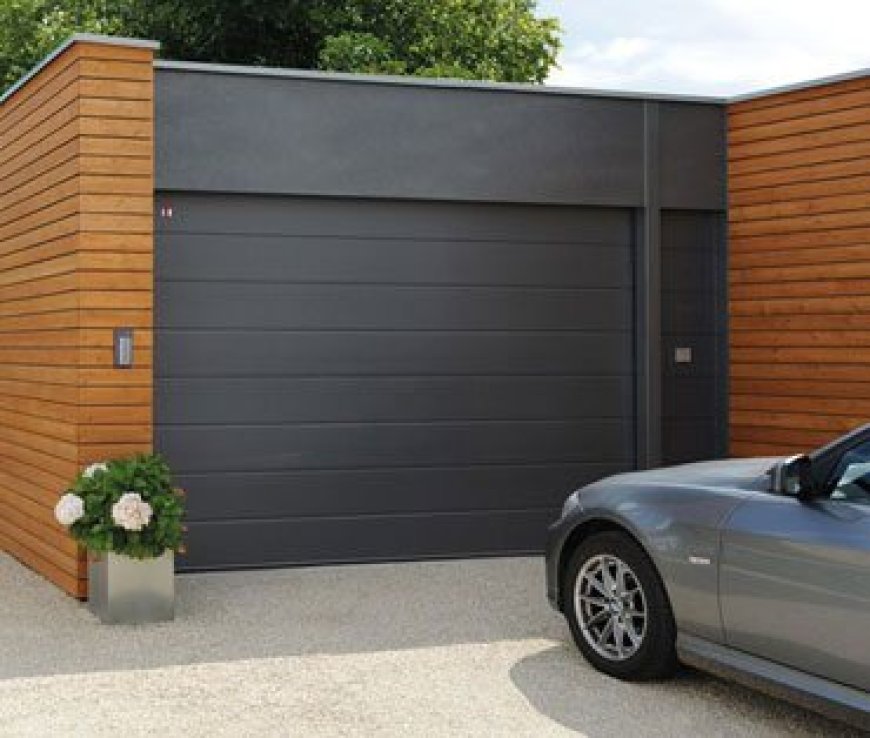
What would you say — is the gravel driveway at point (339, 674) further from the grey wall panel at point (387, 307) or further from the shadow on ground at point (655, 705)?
the grey wall panel at point (387, 307)

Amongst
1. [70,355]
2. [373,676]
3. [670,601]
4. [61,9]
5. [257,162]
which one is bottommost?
[373,676]

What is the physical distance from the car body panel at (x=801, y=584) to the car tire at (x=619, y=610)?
1.40ft

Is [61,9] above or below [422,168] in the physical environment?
above

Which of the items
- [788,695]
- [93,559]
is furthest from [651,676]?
[93,559]

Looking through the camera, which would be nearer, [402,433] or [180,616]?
[180,616]

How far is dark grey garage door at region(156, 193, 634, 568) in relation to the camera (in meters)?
8.75

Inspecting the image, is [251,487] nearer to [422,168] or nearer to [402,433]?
[402,433]

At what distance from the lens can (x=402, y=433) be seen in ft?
30.1

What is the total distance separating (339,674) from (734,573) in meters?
1.87

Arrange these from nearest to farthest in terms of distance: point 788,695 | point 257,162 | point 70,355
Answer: point 788,695, point 70,355, point 257,162

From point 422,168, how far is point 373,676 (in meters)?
4.04

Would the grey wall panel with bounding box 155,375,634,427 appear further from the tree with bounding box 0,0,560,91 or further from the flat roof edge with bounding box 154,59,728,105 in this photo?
the tree with bounding box 0,0,560,91

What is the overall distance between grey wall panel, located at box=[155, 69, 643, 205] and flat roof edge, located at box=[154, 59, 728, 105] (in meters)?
0.04

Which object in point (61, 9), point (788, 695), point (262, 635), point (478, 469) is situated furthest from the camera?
point (61, 9)
